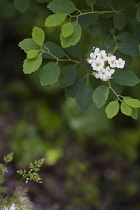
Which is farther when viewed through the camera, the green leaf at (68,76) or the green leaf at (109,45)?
the green leaf at (68,76)

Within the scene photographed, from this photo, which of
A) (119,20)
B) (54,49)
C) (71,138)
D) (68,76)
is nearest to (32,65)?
(54,49)

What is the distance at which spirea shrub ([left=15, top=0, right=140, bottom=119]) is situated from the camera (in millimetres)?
1353

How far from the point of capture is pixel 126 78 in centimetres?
149

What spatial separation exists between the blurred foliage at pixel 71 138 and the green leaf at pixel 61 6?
893 mm

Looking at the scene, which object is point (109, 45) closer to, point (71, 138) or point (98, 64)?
point (98, 64)

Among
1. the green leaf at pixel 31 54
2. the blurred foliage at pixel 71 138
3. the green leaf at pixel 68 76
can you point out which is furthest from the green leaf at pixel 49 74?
the blurred foliage at pixel 71 138

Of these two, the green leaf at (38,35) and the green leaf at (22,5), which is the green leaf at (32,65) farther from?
the green leaf at (22,5)

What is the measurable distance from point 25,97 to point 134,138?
5.01ft

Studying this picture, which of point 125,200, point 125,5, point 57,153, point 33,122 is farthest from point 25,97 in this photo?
point 125,5

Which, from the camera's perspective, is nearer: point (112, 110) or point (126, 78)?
point (112, 110)

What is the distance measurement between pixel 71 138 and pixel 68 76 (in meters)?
1.80

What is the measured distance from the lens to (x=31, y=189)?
8.72ft

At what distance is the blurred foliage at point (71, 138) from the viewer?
279cm

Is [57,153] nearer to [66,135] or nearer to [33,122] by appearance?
[66,135]
